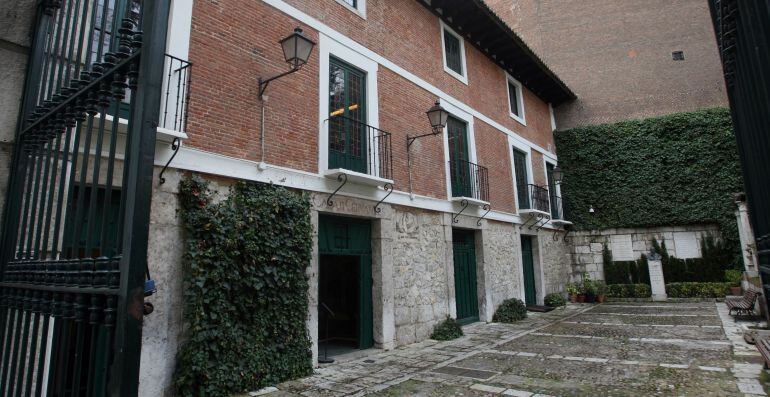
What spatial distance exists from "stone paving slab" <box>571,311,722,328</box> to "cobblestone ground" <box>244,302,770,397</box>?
0.13 meters

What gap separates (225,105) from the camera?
618 centimetres

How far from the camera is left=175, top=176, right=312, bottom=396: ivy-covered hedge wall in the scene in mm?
5246

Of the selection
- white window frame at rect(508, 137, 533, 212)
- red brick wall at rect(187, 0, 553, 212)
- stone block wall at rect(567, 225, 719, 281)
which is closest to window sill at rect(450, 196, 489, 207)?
red brick wall at rect(187, 0, 553, 212)

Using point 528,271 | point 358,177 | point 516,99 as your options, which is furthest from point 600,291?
point 358,177

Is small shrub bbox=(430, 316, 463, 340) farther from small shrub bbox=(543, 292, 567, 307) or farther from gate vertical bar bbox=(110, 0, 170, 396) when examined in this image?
gate vertical bar bbox=(110, 0, 170, 396)

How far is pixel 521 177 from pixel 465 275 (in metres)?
5.43

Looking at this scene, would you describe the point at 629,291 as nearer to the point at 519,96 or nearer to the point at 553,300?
the point at 553,300

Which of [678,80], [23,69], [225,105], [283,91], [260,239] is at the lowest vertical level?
[260,239]

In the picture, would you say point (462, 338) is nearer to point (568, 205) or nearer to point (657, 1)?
point (568, 205)

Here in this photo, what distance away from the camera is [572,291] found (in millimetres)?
16344

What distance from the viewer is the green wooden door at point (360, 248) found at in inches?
306

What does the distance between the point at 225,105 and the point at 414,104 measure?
5041 millimetres

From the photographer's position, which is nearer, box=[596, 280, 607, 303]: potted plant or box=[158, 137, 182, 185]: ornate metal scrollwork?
box=[158, 137, 182, 185]: ornate metal scrollwork

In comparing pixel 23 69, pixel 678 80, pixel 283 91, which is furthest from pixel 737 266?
pixel 23 69
